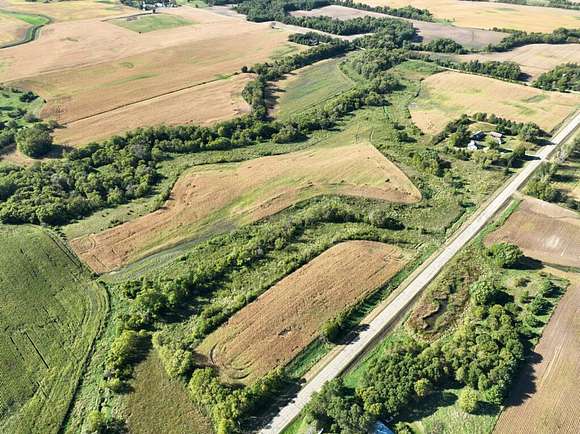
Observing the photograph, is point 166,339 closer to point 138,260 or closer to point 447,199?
point 138,260

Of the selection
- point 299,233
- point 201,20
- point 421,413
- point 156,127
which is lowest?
point 421,413

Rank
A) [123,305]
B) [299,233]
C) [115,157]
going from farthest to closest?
1. [115,157]
2. [299,233]
3. [123,305]

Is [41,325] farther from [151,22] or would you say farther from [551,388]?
[151,22]

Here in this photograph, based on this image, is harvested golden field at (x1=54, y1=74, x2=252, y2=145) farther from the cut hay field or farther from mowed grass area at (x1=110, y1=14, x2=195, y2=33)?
mowed grass area at (x1=110, y1=14, x2=195, y2=33)

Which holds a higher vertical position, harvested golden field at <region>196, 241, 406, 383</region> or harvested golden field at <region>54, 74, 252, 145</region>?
harvested golden field at <region>54, 74, 252, 145</region>

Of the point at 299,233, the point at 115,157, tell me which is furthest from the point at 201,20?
the point at 299,233

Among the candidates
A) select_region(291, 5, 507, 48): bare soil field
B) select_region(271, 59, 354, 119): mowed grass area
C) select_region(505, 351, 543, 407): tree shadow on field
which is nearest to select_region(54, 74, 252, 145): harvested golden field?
select_region(271, 59, 354, 119): mowed grass area

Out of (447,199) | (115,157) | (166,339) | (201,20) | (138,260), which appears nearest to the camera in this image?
(166,339)
